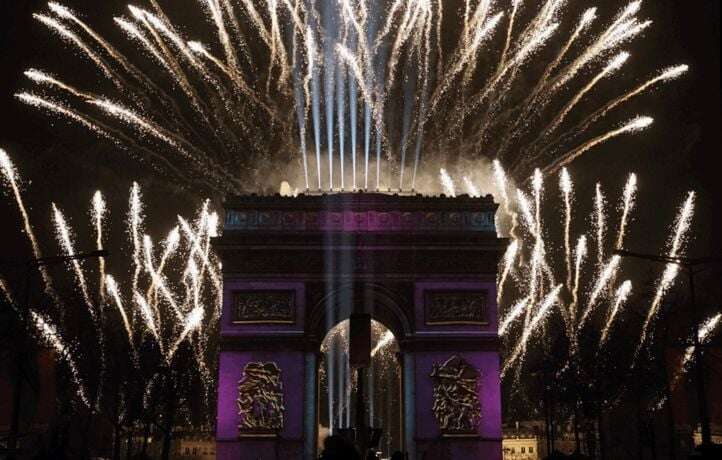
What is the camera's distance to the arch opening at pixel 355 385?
4850cm

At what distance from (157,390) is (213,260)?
23.8 feet

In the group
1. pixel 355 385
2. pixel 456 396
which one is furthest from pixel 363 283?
pixel 355 385

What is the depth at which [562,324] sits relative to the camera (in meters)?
44.5

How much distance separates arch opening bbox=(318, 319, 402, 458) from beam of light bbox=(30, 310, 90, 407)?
12.8 metres

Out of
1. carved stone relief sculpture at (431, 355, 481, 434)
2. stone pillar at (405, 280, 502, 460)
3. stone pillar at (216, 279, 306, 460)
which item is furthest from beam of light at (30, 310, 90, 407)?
carved stone relief sculpture at (431, 355, 481, 434)

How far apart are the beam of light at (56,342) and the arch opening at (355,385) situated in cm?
1285

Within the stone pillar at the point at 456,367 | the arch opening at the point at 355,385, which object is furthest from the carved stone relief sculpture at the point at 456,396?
the arch opening at the point at 355,385

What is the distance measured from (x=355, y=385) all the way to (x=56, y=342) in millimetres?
19391

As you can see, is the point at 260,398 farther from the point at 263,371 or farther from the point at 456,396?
the point at 456,396

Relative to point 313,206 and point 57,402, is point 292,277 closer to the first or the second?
point 313,206

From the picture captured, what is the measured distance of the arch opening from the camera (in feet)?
159

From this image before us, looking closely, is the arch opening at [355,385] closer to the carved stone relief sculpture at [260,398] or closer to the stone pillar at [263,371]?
the stone pillar at [263,371]

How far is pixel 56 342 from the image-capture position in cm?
4009

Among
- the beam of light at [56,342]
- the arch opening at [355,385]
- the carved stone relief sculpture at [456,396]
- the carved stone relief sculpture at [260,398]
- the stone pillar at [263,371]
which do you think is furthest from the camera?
the arch opening at [355,385]
